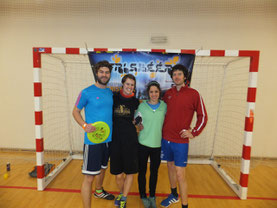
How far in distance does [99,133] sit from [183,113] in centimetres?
103

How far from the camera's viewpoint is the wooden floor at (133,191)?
235 cm

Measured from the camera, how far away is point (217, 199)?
8.22 ft

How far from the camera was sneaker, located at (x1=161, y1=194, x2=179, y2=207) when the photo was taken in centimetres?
233

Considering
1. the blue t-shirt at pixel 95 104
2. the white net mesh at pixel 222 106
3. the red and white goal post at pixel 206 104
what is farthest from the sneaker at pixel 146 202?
the white net mesh at pixel 222 106

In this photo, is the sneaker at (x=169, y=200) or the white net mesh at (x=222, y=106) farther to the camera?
the white net mesh at (x=222, y=106)

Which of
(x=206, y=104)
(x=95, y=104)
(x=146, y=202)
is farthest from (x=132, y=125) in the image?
(x=206, y=104)

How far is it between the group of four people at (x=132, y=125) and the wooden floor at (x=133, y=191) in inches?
21.5

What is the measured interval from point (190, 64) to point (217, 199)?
80.7 inches

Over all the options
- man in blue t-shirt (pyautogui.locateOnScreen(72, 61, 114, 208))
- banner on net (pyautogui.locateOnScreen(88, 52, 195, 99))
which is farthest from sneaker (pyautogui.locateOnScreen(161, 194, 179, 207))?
banner on net (pyautogui.locateOnScreen(88, 52, 195, 99))

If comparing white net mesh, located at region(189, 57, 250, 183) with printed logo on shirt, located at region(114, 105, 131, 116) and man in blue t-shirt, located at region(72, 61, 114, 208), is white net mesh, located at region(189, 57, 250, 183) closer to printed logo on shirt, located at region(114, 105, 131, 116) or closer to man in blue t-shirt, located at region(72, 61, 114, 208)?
printed logo on shirt, located at region(114, 105, 131, 116)

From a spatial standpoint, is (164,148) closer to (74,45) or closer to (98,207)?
(98,207)

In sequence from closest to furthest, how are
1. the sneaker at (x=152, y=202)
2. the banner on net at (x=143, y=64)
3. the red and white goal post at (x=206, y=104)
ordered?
the sneaker at (x=152, y=202), the banner on net at (x=143, y=64), the red and white goal post at (x=206, y=104)

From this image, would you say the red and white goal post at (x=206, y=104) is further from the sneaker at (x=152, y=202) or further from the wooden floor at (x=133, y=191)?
the sneaker at (x=152, y=202)

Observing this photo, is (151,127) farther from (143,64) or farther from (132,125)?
(143,64)
